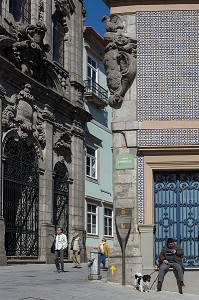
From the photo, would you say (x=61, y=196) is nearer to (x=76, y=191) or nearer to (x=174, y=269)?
(x=76, y=191)

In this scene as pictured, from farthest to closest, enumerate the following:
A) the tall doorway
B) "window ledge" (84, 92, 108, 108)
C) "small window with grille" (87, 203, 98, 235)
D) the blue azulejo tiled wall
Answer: "small window with grille" (87, 203, 98, 235) < "window ledge" (84, 92, 108, 108) < the tall doorway < the blue azulejo tiled wall

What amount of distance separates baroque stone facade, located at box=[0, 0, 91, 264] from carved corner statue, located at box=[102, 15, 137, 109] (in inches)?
425

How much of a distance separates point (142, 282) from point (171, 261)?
32.6 inches

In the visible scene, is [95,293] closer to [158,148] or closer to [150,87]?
[158,148]

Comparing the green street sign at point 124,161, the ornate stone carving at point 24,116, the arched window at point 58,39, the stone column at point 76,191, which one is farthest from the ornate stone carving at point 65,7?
the green street sign at point 124,161

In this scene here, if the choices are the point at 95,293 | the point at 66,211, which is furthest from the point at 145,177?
the point at 66,211

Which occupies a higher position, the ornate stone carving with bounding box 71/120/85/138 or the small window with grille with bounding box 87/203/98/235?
the ornate stone carving with bounding box 71/120/85/138

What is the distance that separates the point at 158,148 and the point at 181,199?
1.16 m

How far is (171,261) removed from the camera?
44.8ft

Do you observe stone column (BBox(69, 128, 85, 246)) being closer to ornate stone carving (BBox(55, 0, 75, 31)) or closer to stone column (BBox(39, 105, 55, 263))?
stone column (BBox(39, 105, 55, 263))

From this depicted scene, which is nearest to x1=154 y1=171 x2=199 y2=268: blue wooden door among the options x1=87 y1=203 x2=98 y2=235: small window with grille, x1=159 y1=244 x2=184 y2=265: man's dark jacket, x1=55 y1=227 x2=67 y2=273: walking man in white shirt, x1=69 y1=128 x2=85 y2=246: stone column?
x1=159 y1=244 x2=184 y2=265: man's dark jacket

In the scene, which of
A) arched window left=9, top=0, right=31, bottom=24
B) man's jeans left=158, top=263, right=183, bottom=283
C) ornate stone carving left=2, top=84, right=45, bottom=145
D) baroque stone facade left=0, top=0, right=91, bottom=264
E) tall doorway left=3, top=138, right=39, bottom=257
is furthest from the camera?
arched window left=9, top=0, right=31, bottom=24

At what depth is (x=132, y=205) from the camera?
46.7 feet

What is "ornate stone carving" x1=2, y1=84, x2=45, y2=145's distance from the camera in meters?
25.3
